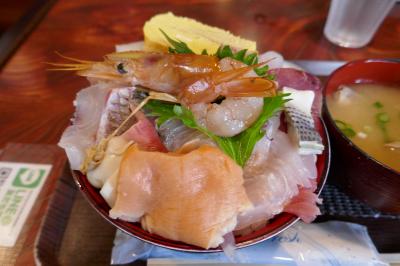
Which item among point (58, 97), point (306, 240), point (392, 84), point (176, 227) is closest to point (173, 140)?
point (176, 227)

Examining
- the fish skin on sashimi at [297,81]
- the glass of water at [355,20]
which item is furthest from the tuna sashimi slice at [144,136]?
the glass of water at [355,20]

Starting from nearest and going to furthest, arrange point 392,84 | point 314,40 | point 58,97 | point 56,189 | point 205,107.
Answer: point 205,107
point 56,189
point 392,84
point 58,97
point 314,40

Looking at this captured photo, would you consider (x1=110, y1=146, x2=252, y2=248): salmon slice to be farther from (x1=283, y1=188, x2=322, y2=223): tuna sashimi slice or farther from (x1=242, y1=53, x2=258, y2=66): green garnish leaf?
(x1=242, y1=53, x2=258, y2=66): green garnish leaf

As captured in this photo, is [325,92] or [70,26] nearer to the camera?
[325,92]

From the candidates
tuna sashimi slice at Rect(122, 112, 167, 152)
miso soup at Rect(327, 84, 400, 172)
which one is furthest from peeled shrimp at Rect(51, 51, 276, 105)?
miso soup at Rect(327, 84, 400, 172)

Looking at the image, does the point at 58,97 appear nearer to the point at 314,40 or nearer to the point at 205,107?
the point at 205,107
